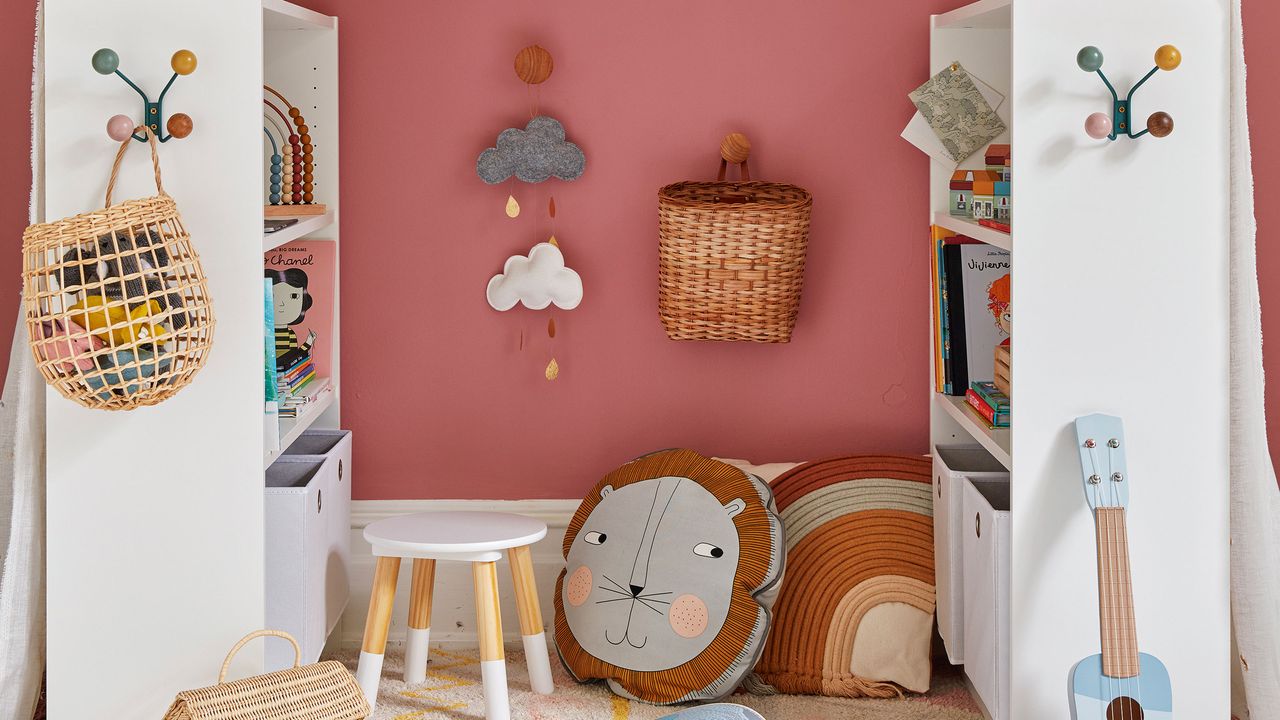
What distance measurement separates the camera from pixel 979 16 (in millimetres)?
2191

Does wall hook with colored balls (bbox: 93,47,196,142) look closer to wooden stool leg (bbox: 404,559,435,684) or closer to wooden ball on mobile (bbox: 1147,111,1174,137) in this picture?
wooden stool leg (bbox: 404,559,435,684)

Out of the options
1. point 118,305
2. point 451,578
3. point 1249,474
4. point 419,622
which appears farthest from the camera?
point 451,578

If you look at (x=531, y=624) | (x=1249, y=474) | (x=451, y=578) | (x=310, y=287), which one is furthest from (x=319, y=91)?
(x=1249, y=474)

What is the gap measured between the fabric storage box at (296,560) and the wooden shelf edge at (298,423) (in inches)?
3.0

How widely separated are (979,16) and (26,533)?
1.80m

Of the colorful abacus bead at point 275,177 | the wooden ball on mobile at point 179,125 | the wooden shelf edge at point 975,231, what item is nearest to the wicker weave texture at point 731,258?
the wooden shelf edge at point 975,231

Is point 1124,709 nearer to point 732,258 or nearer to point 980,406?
point 980,406

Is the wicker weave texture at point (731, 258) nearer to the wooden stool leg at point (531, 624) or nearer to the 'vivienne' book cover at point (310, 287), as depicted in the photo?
the wooden stool leg at point (531, 624)

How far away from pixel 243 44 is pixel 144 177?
0.24 metres

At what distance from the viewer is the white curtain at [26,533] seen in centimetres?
183

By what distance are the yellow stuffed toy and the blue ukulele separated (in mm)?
1335

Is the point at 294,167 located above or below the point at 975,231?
above

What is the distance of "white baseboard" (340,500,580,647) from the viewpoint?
2535 mm

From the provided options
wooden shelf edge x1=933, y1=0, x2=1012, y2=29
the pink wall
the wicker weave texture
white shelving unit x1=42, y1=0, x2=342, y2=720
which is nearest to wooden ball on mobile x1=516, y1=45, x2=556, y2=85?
the pink wall
